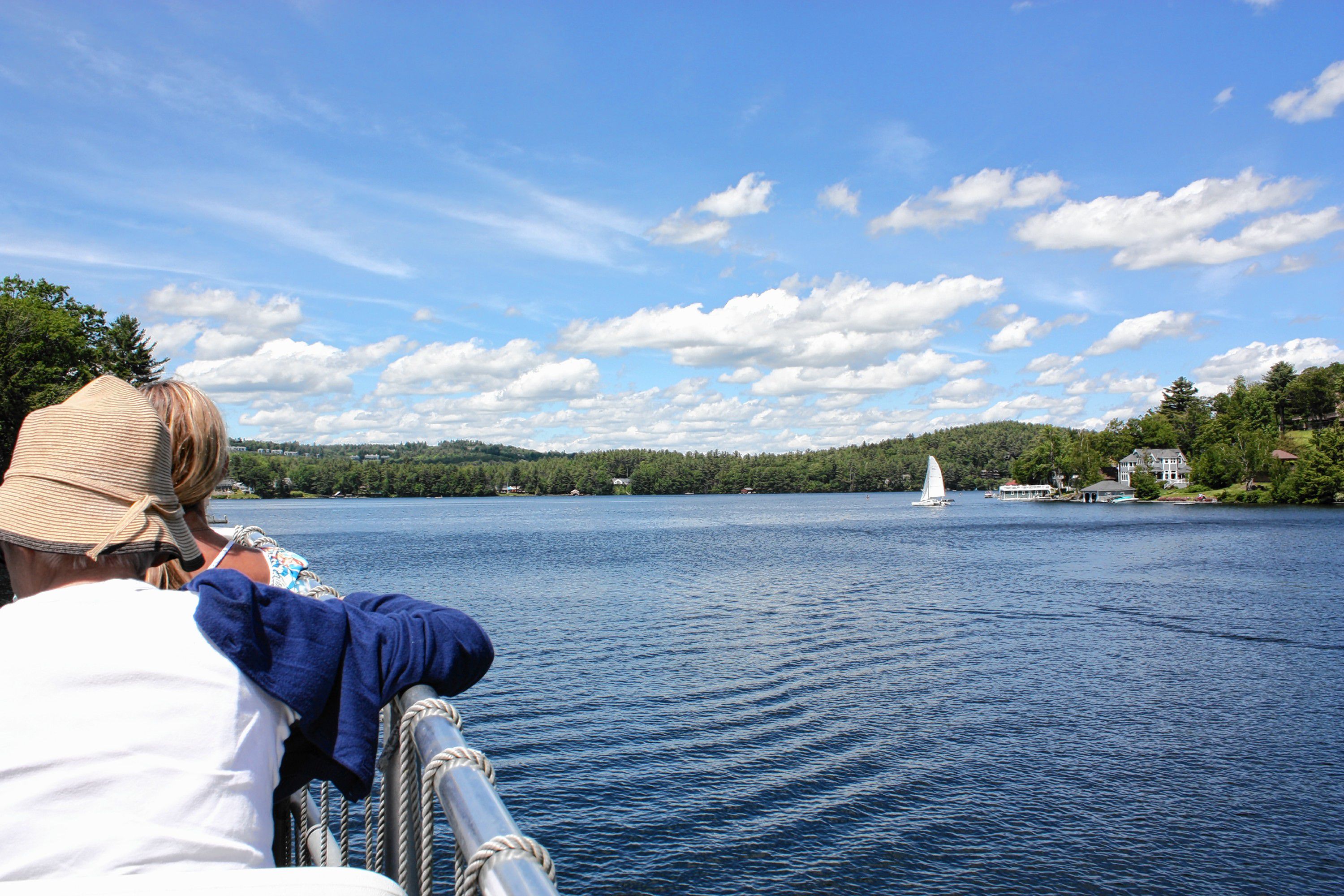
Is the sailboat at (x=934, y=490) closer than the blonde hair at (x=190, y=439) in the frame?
No

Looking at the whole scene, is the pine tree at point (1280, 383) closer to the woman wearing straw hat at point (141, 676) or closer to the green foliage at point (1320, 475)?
the green foliage at point (1320, 475)

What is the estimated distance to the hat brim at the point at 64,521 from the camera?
5.91 feet

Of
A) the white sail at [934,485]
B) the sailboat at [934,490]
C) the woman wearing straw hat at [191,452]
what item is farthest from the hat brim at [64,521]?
the white sail at [934,485]

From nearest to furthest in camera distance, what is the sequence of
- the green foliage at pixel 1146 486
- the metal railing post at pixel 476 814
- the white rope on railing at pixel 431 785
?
the metal railing post at pixel 476 814
the white rope on railing at pixel 431 785
the green foliage at pixel 1146 486

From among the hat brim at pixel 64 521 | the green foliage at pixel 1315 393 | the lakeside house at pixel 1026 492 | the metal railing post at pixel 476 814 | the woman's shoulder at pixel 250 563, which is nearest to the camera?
the metal railing post at pixel 476 814

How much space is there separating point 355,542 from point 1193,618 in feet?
191

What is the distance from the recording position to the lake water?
11203mm

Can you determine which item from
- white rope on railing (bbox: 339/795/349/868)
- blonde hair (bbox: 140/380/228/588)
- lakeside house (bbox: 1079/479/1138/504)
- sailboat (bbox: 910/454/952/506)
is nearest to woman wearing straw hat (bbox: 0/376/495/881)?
blonde hair (bbox: 140/380/228/588)

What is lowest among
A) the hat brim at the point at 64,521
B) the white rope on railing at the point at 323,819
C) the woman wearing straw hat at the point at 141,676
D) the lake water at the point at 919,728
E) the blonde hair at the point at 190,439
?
the lake water at the point at 919,728

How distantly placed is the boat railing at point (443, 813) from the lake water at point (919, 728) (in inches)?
368

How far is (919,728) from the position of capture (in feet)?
53.2

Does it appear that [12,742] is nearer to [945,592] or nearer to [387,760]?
[387,760]

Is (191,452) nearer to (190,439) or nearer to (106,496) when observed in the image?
(190,439)

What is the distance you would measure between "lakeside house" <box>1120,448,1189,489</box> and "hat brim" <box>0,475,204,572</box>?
529ft
